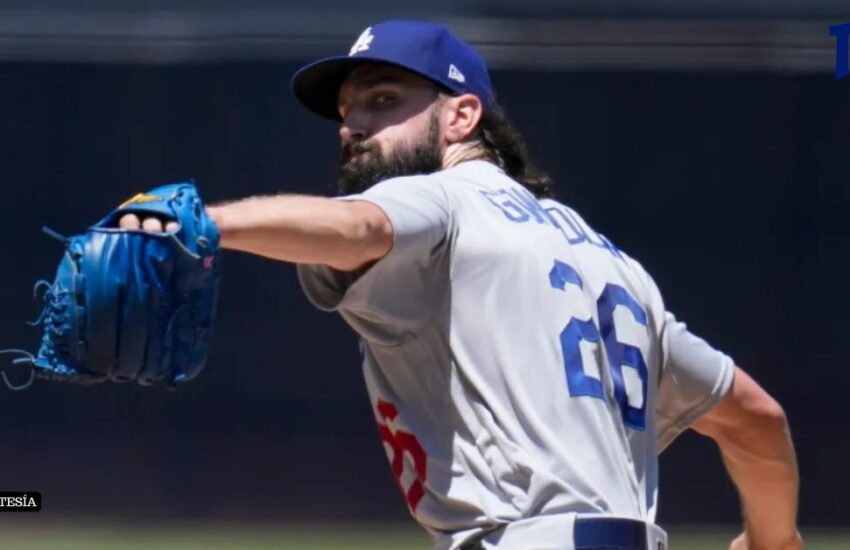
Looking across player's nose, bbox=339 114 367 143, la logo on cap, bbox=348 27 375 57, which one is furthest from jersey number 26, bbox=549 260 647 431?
la logo on cap, bbox=348 27 375 57

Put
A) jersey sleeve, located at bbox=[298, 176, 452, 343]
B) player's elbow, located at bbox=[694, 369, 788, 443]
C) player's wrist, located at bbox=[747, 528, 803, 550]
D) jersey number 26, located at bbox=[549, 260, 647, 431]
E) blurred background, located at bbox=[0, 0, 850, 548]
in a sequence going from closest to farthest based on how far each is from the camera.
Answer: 1. jersey sleeve, located at bbox=[298, 176, 452, 343]
2. jersey number 26, located at bbox=[549, 260, 647, 431]
3. player's elbow, located at bbox=[694, 369, 788, 443]
4. player's wrist, located at bbox=[747, 528, 803, 550]
5. blurred background, located at bbox=[0, 0, 850, 548]

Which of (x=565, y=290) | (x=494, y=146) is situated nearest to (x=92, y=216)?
(x=494, y=146)

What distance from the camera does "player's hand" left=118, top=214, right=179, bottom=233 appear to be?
2172 millimetres

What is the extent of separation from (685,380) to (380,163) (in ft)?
2.17

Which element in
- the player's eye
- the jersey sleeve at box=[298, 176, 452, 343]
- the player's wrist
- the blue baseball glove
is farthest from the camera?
the player's wrist

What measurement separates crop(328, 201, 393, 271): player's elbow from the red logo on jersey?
333 mm

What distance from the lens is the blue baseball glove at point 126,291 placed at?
2162 mm

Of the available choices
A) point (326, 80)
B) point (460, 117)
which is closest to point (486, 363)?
point (460, 117)

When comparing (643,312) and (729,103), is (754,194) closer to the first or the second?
(729,103)

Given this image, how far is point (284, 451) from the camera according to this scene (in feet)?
20.8

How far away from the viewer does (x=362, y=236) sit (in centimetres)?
227

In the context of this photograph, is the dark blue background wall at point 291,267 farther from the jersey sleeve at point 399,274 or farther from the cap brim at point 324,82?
the jersey sleeve at point 399,274

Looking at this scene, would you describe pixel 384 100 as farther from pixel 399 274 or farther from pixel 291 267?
pixel 291 267

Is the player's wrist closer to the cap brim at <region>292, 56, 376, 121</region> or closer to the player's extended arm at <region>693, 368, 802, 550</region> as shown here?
the player's extended arm at <region>693, 368, 802, 550</region>
